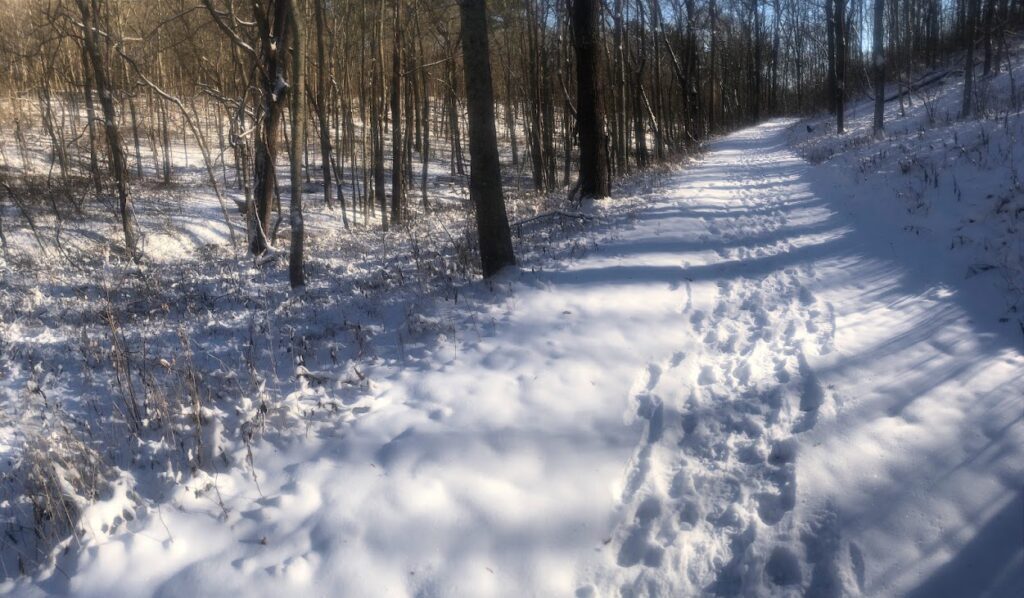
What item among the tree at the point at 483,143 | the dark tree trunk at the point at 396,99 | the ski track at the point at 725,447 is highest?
the dark tree trunk at the point at 396,99

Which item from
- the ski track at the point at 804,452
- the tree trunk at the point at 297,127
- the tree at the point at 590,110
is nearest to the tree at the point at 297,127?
the tree trunk at the point at 297,127

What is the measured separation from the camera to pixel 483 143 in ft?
21.8

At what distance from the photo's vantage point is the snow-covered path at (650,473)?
261 centimetres

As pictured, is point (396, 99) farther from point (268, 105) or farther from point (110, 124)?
point (110, 124)

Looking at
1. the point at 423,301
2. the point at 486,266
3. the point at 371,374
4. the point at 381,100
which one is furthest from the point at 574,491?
the point at 381,100

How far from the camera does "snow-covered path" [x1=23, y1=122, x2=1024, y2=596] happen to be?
261 cm

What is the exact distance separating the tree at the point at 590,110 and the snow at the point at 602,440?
18.6ft

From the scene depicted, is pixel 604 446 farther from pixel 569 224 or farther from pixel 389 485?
pixel 569 224

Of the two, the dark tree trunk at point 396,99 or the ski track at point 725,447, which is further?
the dark tree trunk at point 396,99

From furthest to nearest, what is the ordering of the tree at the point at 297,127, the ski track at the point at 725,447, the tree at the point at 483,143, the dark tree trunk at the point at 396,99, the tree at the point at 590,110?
the dark tree trunk at the point at 396,99
the tree at the point at 590,110
the tree at the point at 297,127
the tree at the point at 483,143
the ski track at the point at 725,447

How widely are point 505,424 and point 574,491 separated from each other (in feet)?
2.44

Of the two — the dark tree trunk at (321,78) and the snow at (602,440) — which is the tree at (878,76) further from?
the dark tree trunk at (321,78)

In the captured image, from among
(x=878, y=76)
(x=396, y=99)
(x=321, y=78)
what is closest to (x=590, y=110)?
(x=396, y=99)

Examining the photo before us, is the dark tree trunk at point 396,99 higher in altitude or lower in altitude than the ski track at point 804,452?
higher
